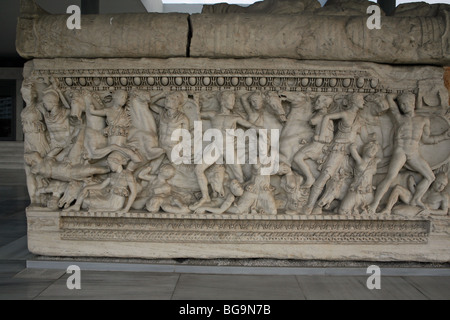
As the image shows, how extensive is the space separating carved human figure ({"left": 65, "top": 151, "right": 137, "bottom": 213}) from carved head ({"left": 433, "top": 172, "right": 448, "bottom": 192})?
2927 mm

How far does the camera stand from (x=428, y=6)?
3604 mm

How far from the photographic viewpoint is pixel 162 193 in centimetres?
341

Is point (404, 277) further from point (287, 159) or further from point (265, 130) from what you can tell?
point (265, 130)

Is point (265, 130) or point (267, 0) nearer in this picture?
point (265, 130)

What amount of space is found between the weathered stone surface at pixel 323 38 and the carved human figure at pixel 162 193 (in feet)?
4.02

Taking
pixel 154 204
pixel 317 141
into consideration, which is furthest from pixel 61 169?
pixel 317 141

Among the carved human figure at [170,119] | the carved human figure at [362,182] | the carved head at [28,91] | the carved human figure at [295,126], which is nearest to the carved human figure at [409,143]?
the carved human figure at [362,182]

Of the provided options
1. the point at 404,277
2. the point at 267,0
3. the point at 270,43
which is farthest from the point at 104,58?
the point at 404,277

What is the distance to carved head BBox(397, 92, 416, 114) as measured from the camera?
3.29m

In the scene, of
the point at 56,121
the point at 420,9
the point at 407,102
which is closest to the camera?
the point at 407,102

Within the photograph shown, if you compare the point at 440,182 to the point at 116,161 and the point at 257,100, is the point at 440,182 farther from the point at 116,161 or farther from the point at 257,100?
the point at 116,161

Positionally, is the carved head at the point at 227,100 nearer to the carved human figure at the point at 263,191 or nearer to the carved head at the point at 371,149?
the carved human figure at the point at 263,191

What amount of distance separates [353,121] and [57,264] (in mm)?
3168

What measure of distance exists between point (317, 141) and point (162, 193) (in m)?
1.60
